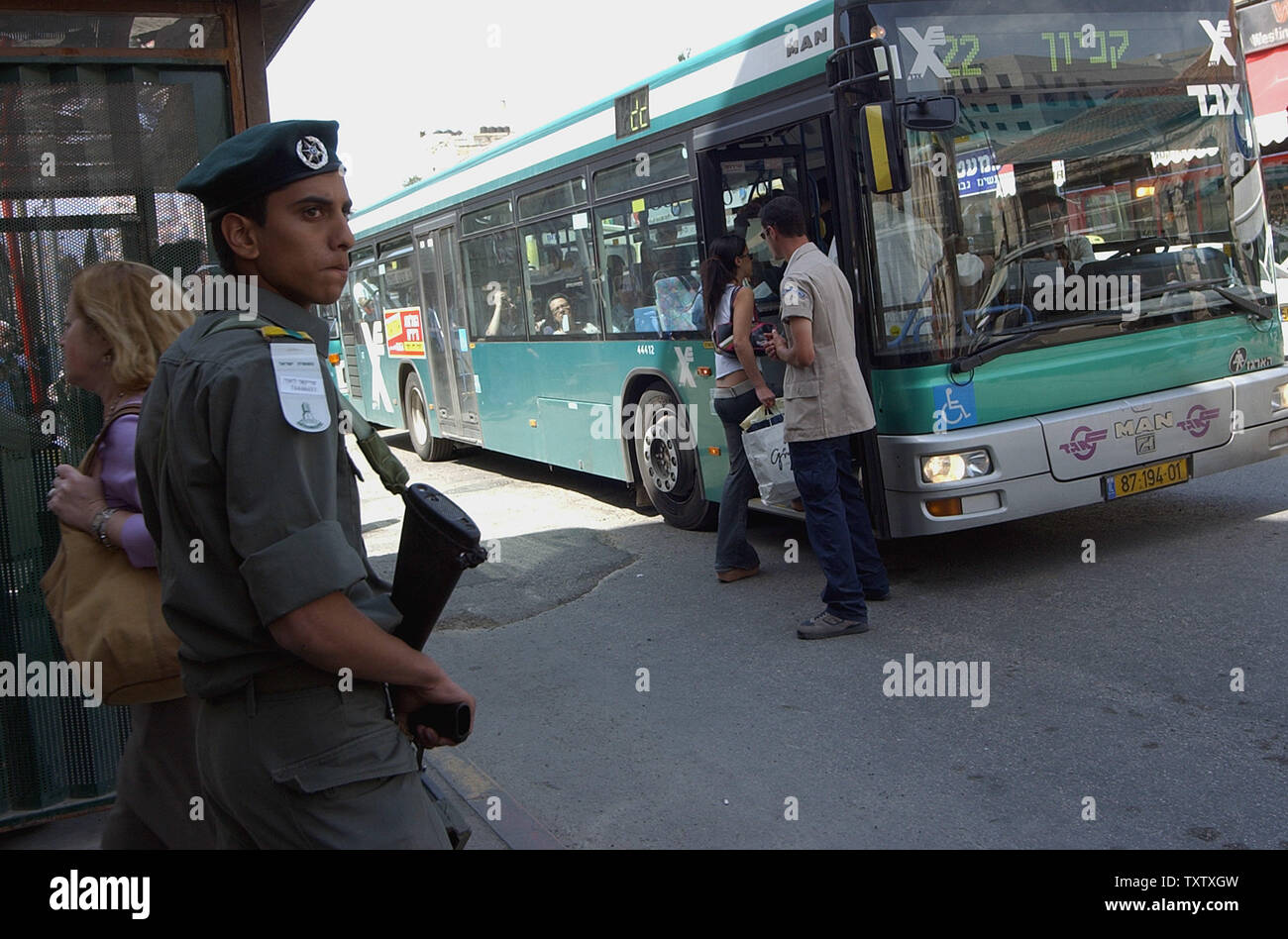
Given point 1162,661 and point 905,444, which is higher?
point 905,444

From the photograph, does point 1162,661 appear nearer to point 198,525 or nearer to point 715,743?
point 715,743

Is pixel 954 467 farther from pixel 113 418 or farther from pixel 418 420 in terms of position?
pixel 418 420

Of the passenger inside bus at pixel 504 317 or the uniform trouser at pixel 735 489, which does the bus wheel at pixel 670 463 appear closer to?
the uniform trouser at pixel 735 489

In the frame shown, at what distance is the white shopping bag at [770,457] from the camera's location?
6758 millimetres

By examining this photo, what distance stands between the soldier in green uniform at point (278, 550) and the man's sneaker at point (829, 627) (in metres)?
4.03

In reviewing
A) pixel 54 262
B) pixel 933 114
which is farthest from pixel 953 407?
pixel 54 262

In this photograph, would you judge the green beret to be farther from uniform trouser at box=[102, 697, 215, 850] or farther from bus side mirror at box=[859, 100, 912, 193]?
bus side mirror at box=[859, 100, 912, 193]

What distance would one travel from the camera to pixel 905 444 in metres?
6.32

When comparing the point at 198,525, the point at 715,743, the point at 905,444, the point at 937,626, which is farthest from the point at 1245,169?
the point at 198,525

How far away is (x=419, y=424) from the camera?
14703 mm

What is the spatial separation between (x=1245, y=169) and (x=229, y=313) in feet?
22.4

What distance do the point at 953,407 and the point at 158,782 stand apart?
14.8ft

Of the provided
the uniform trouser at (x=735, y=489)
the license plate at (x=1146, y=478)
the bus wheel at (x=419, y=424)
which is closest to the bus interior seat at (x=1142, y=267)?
the license plate at (x=1146, y=478)
